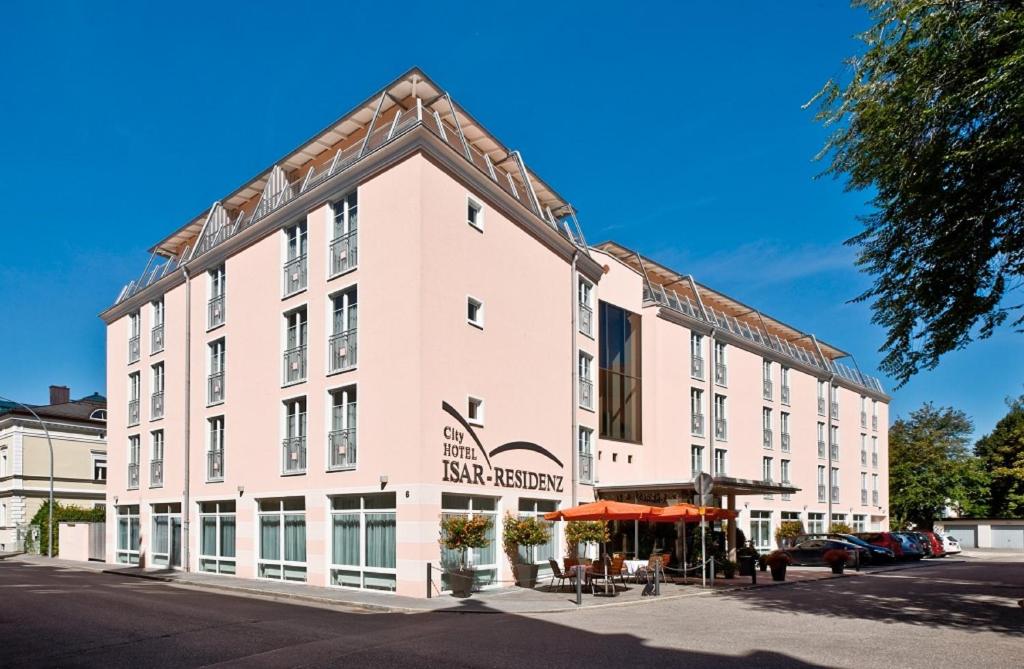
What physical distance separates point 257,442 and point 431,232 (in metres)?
8.83

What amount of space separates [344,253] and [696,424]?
19484 mm

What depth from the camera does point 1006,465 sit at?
66938 mm

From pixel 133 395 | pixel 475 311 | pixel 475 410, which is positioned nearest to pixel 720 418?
pixel 475 311

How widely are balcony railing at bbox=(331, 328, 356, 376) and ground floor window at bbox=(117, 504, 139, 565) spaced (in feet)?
48.8

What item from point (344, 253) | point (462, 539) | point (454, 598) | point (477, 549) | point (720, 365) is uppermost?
point (344, 253)

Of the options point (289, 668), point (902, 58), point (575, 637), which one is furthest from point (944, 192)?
point (289, 668)

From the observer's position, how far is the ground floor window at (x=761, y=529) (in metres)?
39.8

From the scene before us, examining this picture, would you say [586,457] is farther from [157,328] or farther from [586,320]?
[157,328]

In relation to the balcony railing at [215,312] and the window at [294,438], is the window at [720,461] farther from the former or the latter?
the balcony railing at [215,312]

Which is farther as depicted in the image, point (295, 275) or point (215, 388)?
point (215, 388)

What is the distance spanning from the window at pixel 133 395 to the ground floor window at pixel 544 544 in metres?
17.2

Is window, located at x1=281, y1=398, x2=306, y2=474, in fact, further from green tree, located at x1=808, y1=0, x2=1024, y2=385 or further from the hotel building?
green tree, located at x1=808, y1=0, x2=1024, y2=385

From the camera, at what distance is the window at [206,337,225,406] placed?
2711 cm

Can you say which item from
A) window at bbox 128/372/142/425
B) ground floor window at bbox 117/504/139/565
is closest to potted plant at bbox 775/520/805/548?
ground floor window at bbox 117/504/139/565
